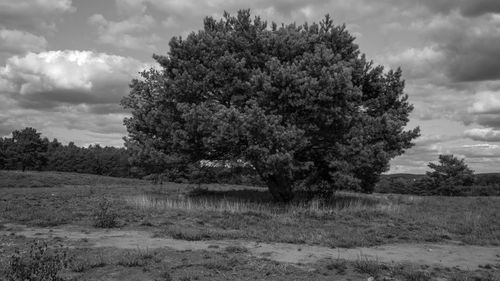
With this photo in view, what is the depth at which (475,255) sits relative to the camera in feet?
36.4

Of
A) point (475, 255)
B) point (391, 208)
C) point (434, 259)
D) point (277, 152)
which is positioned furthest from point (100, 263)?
point (391, 208)

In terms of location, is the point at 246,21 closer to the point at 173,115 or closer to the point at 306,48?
the point at 306,48

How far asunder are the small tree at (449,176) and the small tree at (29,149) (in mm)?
70385

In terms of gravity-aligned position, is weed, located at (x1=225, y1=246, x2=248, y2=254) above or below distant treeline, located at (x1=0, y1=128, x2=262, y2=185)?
below

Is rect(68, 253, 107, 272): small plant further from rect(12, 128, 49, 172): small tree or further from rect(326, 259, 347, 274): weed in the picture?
rect(12, 128, 49, 172): small tree

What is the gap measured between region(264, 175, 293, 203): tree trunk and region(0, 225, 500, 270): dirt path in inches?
377

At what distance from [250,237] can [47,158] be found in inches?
3662

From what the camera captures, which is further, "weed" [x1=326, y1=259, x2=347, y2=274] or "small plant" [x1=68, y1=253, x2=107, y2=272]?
"weed" [x1=326, y1=259, x2=347, y2=274]

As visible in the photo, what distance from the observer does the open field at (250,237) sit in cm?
831

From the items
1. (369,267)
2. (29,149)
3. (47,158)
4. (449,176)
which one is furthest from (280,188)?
(47,158)

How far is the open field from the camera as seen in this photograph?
8.31 metres

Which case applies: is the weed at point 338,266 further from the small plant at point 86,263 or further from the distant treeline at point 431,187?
the distant treeline at point 431,187

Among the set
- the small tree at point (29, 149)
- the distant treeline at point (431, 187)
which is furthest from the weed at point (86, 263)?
the small tree at point (29, 149)

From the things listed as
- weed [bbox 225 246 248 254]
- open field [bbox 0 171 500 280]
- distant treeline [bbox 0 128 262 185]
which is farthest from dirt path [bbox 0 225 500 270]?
distant treeline [bbox 0 128 262 185]
